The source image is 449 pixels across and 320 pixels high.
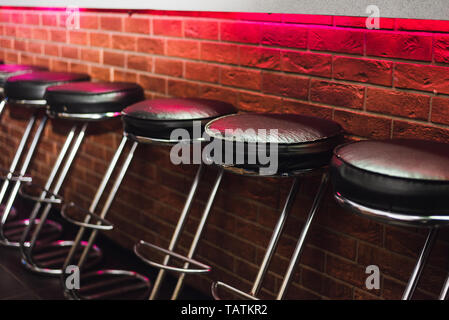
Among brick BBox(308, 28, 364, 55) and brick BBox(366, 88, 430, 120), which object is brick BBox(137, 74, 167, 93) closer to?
brick BBox(308, 28, 364, 55)

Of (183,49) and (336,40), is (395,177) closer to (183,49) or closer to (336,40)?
(336,40)

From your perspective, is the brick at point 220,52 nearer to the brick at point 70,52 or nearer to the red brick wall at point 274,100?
the red brick wall at point 274,100

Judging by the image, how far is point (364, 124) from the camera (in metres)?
1.89

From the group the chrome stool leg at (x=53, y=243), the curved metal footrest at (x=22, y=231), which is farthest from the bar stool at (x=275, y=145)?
the curved metal footrest at (x=22, y=231)

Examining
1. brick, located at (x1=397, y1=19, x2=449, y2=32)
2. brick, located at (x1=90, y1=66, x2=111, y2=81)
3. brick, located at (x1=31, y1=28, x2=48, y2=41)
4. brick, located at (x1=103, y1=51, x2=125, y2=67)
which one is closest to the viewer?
brick, located at (x1=397, y1=19, x2=449, y2=32)

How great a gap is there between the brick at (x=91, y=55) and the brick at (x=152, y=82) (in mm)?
401

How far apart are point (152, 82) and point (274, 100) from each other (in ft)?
2.60

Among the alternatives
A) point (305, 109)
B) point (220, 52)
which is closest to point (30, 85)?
point (220, 52)

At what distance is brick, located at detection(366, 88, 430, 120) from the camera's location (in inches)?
67.7

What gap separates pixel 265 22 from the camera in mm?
2139

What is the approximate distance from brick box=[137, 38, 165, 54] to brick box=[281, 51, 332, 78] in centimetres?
76

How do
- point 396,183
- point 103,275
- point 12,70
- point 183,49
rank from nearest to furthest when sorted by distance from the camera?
point 396,183 < point 183,49 < point 103,275 < point 12,70

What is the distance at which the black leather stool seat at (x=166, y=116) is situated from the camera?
191 cm

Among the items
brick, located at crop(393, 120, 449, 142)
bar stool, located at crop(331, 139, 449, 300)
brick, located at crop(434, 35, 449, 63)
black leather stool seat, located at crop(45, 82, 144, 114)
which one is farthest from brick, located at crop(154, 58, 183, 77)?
bar stool, located at crop(331, 139, 449, 300)
